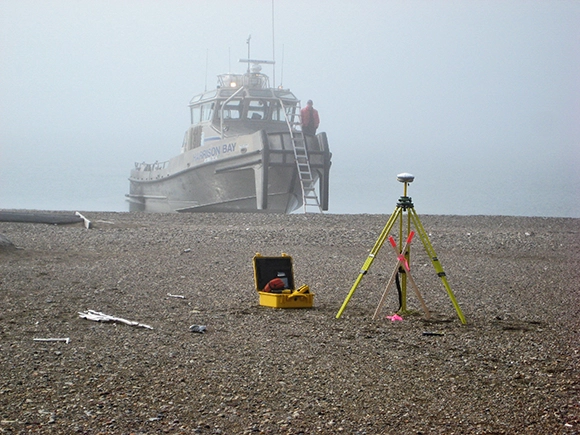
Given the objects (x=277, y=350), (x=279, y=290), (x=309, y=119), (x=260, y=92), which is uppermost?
(x=260, y=92)

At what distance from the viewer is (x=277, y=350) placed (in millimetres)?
5273

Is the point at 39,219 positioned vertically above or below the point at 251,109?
below

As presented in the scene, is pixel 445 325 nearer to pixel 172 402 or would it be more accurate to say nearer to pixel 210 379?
pixel 210 379

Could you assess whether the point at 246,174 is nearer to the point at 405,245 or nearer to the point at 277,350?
the point at 405,245

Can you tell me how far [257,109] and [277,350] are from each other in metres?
17.8

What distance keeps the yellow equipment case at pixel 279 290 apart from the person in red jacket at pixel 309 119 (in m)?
13.9

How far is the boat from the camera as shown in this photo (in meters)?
20.1

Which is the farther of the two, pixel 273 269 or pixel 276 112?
pixel 276 112

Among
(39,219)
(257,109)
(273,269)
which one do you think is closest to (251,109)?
(257,109)

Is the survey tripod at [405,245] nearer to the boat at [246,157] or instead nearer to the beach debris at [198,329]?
the beach debris at [198,329]

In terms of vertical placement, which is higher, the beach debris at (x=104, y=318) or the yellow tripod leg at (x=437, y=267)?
the yellow tripod leg at (x=437, y=267)

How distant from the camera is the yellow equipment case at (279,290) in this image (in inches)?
270

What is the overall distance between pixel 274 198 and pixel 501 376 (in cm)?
1624

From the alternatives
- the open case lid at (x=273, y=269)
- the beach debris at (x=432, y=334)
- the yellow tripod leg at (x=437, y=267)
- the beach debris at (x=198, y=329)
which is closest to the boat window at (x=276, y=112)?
the open case lid at (x=273, y=269)
